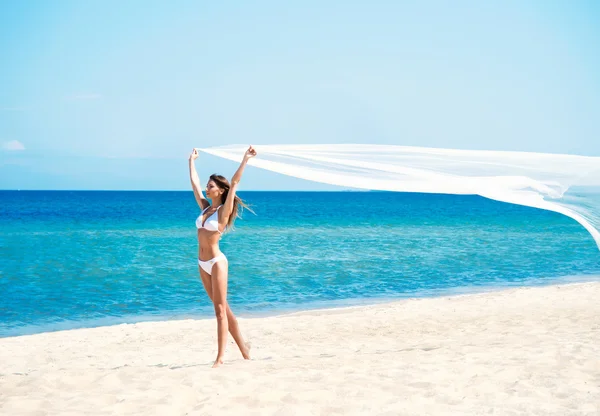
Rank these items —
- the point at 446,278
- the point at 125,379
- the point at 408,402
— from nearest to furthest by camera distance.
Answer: the point at 408,402 → the point at 125,379 → the point at 446,278

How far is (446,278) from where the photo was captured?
17656 millimetres

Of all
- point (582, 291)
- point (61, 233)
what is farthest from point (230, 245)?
point (582, 291)

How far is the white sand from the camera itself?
4754mm

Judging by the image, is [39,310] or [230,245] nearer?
[39,310]

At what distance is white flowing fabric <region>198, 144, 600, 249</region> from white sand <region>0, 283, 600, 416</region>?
5.27ft

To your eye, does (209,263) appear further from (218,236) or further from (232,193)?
(232,193)

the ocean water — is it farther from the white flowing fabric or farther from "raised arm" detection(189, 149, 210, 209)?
"raised arm" detection(189, 149, 210, 209)

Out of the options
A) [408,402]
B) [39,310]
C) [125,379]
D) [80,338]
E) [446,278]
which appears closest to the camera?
[408,402]

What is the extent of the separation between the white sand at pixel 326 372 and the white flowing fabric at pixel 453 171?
1606mm

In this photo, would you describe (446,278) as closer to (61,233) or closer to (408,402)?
(408,402)

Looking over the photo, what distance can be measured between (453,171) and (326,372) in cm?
271

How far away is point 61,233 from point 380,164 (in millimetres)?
32382

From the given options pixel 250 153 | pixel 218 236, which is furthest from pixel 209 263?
pixel 250 153

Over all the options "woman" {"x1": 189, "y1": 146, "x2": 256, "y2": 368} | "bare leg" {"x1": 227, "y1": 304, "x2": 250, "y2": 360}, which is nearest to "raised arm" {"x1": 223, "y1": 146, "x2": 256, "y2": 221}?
"woman" {"x1": 189, "y1": 146, "x2": 256, "y2": 368}
